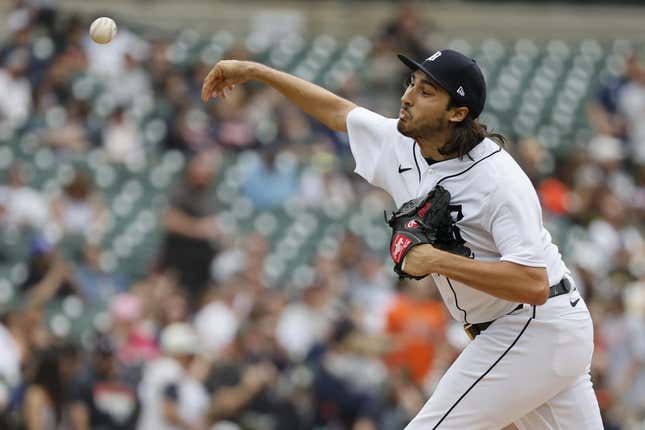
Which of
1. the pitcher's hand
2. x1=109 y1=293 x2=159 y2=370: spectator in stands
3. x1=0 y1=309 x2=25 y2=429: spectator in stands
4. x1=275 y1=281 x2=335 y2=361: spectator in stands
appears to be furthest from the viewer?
x1=275 y1=281 x2=335 y2=361: spectator in stands

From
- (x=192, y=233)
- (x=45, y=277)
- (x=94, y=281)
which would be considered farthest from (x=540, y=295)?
(x=192, y=233)

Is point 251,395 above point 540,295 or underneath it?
underneath

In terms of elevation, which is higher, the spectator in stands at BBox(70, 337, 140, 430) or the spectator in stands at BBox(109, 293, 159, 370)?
the spectator in stands at BBox(70, 337, 140, 430)

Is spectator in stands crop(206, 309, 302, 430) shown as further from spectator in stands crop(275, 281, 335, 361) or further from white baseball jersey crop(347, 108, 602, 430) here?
white baseball jersey crop(347, 108, 602, 430)

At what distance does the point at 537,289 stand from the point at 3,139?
28.1 ft

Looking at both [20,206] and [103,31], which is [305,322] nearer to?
[20,206]

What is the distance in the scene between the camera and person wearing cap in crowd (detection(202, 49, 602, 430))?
4824mm

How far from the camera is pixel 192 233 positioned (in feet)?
37.3

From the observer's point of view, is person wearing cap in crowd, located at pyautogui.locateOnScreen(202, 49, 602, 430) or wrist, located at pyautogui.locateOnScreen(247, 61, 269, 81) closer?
person wearing cap in crowd, located at pyautogui.locateOnScreen(202, 49, 602, 430)

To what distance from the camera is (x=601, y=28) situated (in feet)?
64.2

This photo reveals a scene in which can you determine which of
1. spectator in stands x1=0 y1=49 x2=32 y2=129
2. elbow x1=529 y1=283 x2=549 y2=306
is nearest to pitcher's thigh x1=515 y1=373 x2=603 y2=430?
elbow x1=529 y1=283 x2=549 y2=306

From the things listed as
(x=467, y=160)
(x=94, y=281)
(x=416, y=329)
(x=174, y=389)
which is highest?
(x=467, y=160)

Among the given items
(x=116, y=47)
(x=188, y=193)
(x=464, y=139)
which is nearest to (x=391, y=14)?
(x=116, y=47)

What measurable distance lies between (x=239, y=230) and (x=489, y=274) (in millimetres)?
7478
